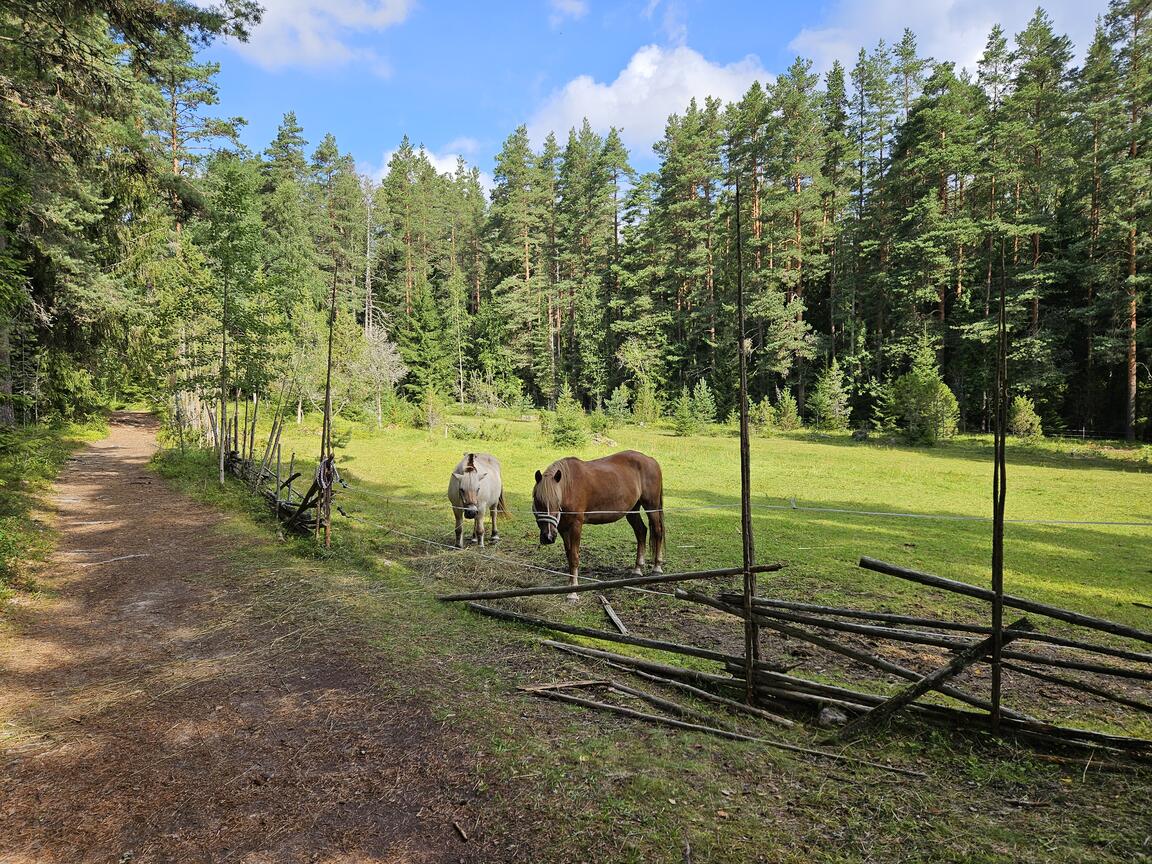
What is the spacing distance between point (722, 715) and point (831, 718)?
0.81 meters

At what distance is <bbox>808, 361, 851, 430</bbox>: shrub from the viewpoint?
33375mm

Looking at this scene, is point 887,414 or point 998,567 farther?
point 887,414

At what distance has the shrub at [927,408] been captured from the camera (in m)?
26.5

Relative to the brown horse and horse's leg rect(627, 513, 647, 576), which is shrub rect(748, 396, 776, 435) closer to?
the brown horse

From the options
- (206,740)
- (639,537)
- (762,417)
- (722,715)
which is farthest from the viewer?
(762,417)

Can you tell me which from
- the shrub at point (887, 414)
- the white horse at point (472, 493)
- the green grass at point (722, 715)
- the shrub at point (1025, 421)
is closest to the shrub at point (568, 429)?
the green grass at point (722, 715)

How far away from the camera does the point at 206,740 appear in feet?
13.2

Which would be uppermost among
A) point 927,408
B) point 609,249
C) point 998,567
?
point 609,249

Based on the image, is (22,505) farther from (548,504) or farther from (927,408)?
(927,408)

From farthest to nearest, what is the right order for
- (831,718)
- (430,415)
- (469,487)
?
(430,415)
(469,487)
(831,718)

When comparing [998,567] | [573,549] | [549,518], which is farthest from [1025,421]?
[998,567]

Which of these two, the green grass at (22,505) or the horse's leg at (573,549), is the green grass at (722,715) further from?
the green grass at (22,505)

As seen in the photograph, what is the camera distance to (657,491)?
8.67m

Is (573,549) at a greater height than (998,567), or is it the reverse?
(998,567)
